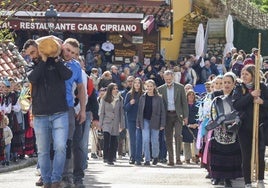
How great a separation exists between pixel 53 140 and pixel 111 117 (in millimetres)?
9338

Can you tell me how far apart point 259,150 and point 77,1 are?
26967mm

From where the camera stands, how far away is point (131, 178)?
17.7m

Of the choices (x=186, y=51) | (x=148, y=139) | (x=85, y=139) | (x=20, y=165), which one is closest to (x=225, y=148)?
(x=85, y=139)

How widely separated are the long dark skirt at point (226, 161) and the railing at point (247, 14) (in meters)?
30.0

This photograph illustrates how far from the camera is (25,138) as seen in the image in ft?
78.2

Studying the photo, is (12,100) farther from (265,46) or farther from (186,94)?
(265,46)

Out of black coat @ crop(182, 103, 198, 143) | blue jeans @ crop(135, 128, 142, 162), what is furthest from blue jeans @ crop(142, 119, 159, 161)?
black coat @ crop(182, 103, 198, 143)

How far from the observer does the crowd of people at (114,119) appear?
1402 cm

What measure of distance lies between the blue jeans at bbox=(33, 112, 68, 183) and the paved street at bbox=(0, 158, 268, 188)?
170 centimetres

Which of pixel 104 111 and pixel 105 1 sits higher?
pixel 105 1

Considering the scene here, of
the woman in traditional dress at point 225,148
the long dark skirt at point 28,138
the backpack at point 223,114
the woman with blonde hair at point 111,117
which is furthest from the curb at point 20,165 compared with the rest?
the backpack at point 223,114

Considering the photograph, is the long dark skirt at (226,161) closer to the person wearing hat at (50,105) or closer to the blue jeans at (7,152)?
the person wearing hat at (50,105)

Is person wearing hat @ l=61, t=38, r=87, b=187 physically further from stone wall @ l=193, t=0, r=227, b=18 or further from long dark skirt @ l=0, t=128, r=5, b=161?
stone wall @ l=193, t=0, r=227, b=18

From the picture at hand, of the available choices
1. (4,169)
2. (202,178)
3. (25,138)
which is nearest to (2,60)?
(25,138)
